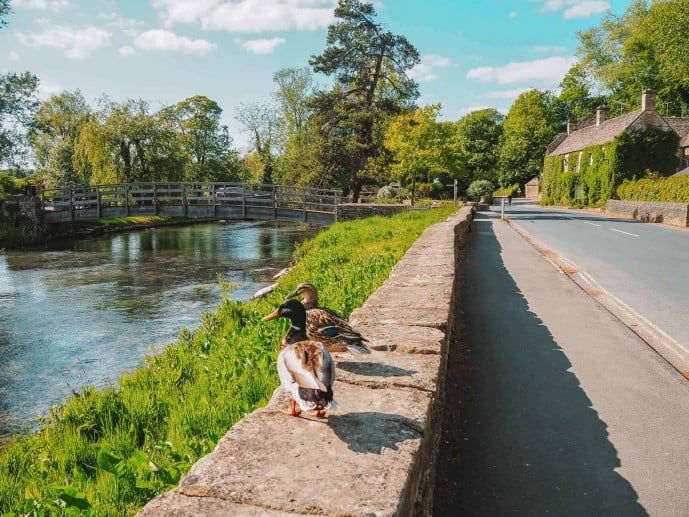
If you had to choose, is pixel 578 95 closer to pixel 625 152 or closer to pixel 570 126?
pixel 570 126

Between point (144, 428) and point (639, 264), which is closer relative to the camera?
point (144, 428)

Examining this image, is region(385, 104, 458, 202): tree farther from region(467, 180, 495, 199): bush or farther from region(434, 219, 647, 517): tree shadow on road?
region(434, 219, 647, 517): tree shadow on road

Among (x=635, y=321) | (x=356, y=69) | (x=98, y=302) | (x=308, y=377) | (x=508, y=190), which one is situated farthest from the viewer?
(x=508, y=190)

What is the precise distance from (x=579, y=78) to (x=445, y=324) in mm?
86035

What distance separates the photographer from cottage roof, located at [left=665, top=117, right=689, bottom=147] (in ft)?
148

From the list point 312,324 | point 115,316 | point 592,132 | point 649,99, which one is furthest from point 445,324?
point 592,132

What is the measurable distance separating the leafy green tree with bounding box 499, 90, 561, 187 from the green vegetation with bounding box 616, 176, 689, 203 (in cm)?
3927

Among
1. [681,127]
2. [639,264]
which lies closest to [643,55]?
[681,127]

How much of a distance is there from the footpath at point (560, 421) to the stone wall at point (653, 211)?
21.4 meters

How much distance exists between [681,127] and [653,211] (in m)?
23.2

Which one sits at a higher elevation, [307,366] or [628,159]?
→ [628,159]

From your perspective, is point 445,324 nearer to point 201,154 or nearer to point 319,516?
point 319,516

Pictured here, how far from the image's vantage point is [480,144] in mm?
83750

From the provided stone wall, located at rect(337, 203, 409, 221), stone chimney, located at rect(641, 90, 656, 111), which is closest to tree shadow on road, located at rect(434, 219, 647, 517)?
stone wall, located at rect(337, 203, 409, 221)
